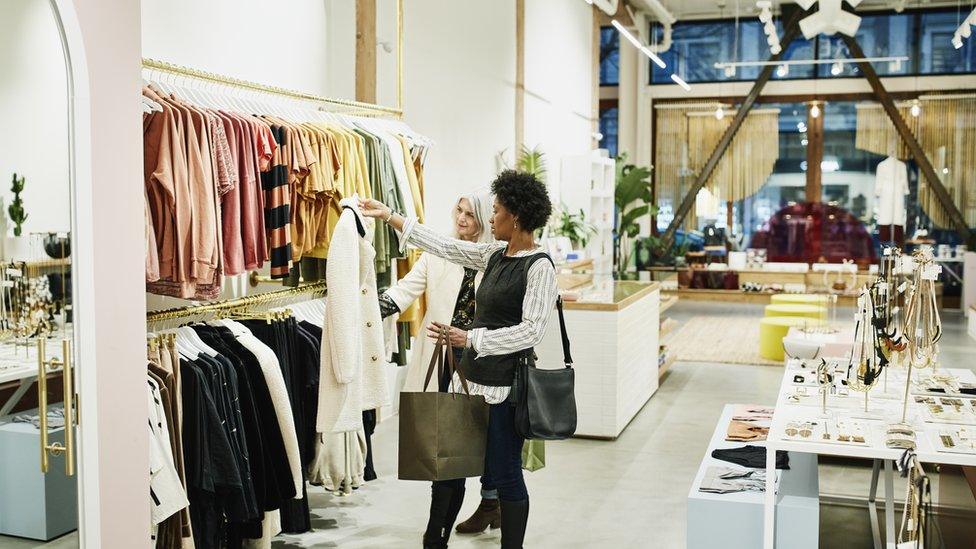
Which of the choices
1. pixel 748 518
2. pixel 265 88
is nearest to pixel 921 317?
pixel 748 518

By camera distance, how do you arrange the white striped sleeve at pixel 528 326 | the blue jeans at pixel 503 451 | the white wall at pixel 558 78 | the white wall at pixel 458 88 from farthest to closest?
1. the white wall at pixel 558 78
2. the white wall at pixel 458 88
3. the blue jeans at pixel 503 451
4. the white striped sleeve at pixel 528 326

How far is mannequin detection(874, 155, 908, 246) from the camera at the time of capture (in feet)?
49.4

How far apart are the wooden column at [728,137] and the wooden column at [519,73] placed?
6143 mm

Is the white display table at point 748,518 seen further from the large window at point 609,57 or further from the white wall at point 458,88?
the large window at point 609,57

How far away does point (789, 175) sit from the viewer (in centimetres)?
1608

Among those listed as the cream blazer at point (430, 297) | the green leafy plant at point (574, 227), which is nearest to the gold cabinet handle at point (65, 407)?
the cream blazer at point (430, 297)

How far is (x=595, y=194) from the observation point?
1279cm

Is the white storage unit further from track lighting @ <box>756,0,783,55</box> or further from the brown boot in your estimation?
the brown boot

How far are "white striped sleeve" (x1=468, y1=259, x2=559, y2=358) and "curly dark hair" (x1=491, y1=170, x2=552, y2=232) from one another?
0.57ft

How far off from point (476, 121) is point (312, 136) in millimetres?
4938

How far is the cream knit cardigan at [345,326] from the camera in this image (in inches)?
154

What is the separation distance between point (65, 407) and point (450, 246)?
166 centimetres

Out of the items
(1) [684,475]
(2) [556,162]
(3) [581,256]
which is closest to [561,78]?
(2) [556,162]

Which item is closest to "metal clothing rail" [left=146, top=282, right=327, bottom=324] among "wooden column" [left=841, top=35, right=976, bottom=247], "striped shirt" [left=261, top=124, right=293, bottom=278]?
"striped shirt" [left=261, top=124, right=293, bottom=278]
